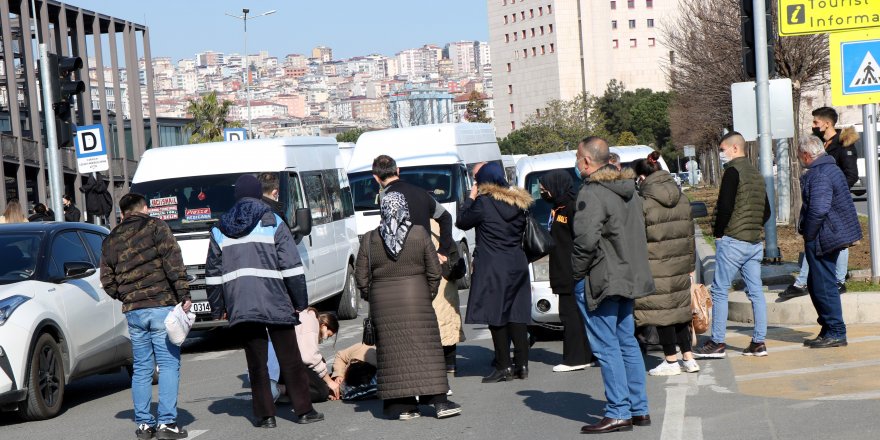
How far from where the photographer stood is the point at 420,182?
21.0 meters

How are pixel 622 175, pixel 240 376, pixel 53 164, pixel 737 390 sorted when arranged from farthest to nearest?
pixel 53 164, pixel 240 376, pixel 737 390, pixel 622 175

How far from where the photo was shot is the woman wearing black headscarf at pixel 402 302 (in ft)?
27.7

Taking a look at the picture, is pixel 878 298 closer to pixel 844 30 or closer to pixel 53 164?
pixel 844 30

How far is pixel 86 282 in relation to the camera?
10.7 meters

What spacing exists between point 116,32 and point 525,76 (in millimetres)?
96893

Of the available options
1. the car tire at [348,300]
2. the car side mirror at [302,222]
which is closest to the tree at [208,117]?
the car tire at [348,300]

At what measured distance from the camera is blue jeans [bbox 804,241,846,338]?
10.7 metres

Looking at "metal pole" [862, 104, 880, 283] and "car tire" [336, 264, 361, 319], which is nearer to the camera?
"metal pole" [862, 104, 880, 283]

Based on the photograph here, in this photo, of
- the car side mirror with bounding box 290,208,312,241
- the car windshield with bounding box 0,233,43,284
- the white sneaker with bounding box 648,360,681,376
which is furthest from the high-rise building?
the white sneaker with bounding box 648,360,681,376

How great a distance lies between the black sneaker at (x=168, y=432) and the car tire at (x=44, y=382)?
5.17 ft

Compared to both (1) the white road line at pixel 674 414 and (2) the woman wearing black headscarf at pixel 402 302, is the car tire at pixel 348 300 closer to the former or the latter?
(1) the white road line at pixel 674 414

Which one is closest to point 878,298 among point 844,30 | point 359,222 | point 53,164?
point 844,30

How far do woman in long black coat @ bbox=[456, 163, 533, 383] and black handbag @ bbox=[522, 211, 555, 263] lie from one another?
165 mm

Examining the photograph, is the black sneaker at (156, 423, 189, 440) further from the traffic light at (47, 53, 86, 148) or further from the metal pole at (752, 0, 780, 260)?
the traffic light at (47, 53, 86, 148)
